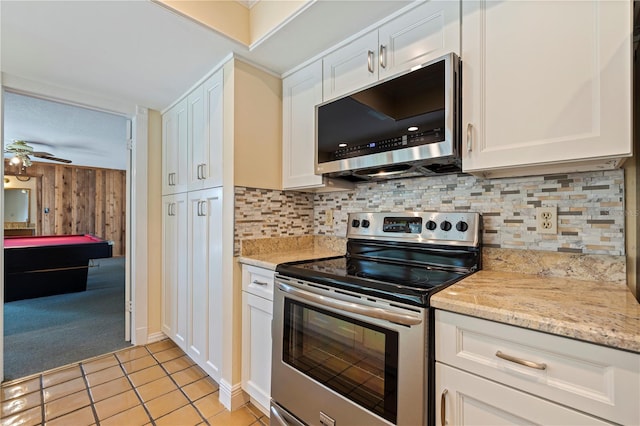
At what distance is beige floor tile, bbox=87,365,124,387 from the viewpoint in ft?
6.63

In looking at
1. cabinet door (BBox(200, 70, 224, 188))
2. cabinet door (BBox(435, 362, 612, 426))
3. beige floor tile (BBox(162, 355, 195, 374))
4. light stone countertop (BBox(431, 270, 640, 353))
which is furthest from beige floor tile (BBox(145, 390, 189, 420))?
light stone countertop (BBox(431, 270, 640, 353))

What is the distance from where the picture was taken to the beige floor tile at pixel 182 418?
162 centimetres

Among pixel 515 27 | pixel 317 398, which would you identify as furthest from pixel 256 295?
pixel 515 27

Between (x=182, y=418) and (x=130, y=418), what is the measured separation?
0.96ft

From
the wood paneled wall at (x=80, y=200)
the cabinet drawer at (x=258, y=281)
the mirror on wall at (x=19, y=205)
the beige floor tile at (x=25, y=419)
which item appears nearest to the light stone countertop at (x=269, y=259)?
the cabinet drawer at (x=258, y=281)

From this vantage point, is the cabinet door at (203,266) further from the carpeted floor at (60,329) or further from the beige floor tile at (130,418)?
the carpeted floor at (60,329)

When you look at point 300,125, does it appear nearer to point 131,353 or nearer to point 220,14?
point 220,14

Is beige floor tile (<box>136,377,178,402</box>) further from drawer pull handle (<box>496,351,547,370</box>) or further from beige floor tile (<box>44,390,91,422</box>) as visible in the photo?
drawer pull handle (<box>496,351,547,370</box>)

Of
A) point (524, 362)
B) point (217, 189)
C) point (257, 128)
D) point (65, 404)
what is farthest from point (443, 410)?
point (65, 404)

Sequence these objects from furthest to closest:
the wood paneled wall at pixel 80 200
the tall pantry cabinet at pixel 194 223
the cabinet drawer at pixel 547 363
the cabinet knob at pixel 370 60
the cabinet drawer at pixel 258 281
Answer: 1. the wood paneled wall at pixel 80 200
2. the tall pantry cabinet at pixel 194 223
3. the cabinet drawer at pixel 258 281
4. the cabinet knob at pixel 370 60
5. the cabinet drawer at pixel 547 363

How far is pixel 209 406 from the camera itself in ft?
5.84

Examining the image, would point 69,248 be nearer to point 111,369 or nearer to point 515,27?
point 111,369

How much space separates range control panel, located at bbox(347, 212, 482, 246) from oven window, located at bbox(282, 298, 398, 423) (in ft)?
2.09

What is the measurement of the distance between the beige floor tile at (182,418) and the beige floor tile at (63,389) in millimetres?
758
